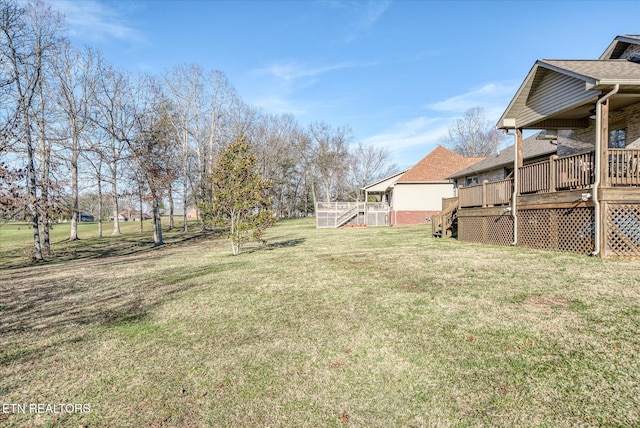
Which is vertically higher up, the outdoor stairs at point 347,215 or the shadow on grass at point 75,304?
the outdoor stairs at point 347,215

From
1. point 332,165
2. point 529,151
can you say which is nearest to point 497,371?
point 529,151

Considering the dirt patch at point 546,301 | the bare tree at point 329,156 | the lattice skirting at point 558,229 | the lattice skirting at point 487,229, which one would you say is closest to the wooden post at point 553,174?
the lattice skirting at point 558,229

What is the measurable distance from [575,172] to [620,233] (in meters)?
1.93

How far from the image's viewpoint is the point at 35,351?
484 cm

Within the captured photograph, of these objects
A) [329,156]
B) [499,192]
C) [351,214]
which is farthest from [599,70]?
[329,156]

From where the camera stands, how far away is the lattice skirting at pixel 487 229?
11820mm

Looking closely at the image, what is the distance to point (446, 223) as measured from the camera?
52.2ft

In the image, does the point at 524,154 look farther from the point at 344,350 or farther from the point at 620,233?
the point at 344,350

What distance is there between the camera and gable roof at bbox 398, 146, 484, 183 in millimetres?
28969

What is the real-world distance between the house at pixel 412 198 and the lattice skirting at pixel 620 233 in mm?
19494

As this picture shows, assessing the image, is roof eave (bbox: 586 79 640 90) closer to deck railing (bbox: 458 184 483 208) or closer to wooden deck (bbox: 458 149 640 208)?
wooden deck (bbox: 458 149 640 208)

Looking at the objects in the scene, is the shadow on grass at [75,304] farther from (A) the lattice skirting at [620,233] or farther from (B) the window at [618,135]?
(B) the window at [618,135]

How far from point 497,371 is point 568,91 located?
31.4ft

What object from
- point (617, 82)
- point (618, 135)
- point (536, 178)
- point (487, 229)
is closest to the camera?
point (617, 82)
